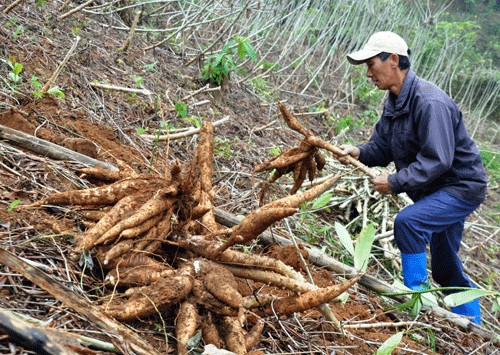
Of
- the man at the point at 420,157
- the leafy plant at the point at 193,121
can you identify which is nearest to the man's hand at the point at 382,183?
the man at the point at 420,157

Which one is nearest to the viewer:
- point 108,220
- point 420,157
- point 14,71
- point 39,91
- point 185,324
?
point 185,324

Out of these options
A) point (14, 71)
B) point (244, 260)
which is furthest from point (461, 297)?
point (14, 71)

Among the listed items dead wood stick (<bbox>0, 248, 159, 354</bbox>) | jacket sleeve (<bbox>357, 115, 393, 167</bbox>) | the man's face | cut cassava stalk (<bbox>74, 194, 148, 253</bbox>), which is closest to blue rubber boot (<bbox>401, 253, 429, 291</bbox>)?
jacket sleeve (<bbox>357, 115, 393, 167</bbox>)

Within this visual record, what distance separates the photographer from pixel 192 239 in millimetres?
2137

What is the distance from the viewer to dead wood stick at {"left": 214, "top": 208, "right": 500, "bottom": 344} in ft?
9.47

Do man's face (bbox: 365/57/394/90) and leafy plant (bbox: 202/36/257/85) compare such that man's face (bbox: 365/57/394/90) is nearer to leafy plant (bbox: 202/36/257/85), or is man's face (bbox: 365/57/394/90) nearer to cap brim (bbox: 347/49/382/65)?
cap brim (bbox: 347/49/382/65)

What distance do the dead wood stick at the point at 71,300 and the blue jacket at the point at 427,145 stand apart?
6.33 ft

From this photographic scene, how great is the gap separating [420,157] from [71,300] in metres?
2.14

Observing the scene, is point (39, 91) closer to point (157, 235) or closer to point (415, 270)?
point (157, 235)

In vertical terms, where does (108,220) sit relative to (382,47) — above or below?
below

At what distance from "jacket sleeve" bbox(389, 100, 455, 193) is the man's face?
0.32 meters

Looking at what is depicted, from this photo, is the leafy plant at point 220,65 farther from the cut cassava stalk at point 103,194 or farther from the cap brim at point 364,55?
the cut cassava stalk at point 103,194

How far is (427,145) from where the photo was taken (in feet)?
9.74

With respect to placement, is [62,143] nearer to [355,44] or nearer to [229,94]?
[229,94]
